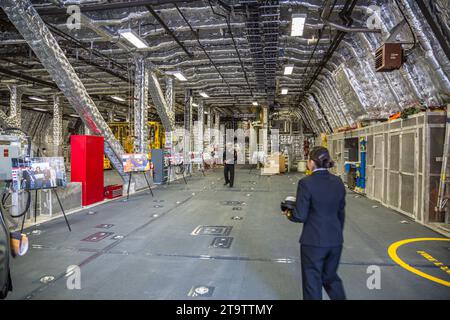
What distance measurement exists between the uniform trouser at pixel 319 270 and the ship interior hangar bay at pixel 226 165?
2.06 ft

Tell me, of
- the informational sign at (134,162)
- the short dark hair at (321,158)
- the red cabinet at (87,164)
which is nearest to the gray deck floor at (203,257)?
the red cabinet at (87,164)

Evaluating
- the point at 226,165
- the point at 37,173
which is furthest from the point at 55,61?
the point at 226,165

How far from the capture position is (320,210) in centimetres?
259

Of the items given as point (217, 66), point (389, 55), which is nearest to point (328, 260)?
point (389, 55)

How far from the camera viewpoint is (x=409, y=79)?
7.24 meters

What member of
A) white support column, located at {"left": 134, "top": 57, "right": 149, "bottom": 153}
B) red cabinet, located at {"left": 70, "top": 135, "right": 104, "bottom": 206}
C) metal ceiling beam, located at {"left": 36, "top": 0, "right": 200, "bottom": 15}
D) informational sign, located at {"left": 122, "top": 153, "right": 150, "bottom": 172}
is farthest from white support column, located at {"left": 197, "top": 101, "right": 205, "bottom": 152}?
metal ceiling beam, located at {"left": 36, "top": 0, "right": 200, "bottom": 15}

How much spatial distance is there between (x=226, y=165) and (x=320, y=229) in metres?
9.72

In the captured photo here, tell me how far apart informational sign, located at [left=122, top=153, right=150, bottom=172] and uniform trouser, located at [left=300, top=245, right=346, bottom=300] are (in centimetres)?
759

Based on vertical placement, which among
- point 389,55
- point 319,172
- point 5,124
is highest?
point 389,55

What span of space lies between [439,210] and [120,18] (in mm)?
8621

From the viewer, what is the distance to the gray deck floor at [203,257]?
134 inches

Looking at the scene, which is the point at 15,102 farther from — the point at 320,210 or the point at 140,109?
the point at 320,210
